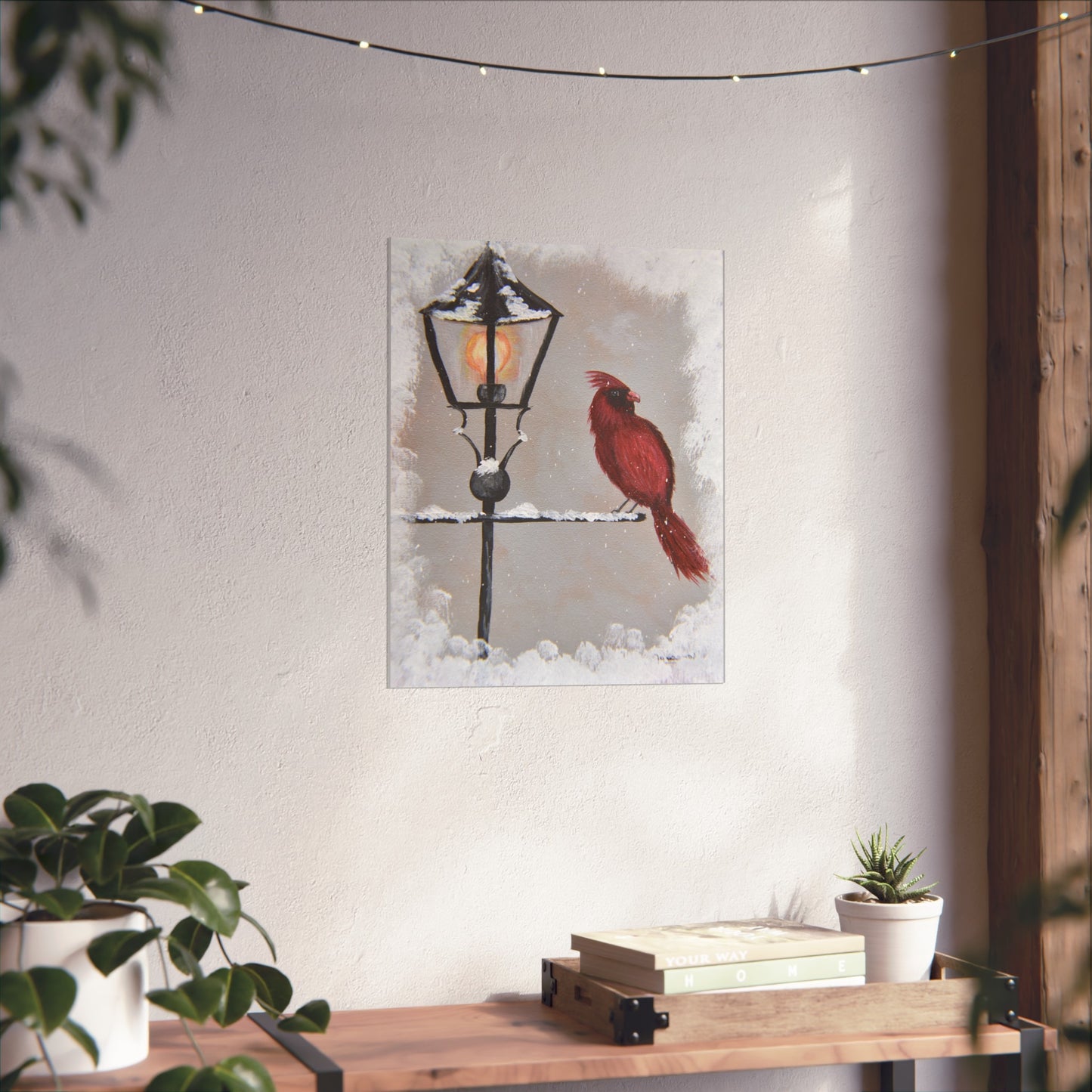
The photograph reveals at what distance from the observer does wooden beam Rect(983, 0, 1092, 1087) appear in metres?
2.04

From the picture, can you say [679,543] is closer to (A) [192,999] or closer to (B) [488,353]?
(B) [488,353]

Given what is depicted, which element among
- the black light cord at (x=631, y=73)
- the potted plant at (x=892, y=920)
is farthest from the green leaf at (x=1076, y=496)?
the black light cord at (x=631, y=73)

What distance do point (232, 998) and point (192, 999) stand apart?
2.5 inches

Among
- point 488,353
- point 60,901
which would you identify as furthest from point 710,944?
point 488,353

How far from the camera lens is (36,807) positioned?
157 centimetres

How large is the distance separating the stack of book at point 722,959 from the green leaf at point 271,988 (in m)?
0.44

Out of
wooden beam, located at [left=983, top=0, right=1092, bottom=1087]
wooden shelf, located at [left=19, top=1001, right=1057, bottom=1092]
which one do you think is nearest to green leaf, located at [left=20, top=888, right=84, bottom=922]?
wooden shelf, located at [left=19, top=1001, right=1057, bottom=1092]

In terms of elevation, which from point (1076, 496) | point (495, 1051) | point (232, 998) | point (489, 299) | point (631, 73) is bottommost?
point (495, 1051)

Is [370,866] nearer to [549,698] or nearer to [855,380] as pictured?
[549,698]

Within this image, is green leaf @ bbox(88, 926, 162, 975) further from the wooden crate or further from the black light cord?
the black light cord

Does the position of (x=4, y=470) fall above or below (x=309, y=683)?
above

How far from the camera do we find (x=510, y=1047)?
168 centimetres

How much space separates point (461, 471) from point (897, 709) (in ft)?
2.83

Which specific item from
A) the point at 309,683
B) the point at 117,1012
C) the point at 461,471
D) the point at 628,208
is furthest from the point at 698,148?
the point at 117,1012
